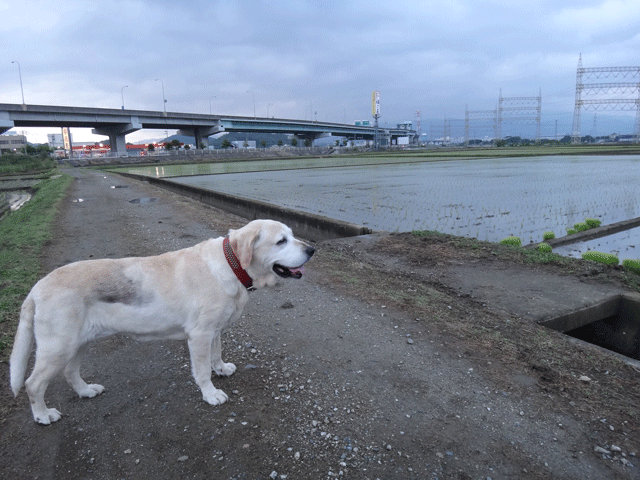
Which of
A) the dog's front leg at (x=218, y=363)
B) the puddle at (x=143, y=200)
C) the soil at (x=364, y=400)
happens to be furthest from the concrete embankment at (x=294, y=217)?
the dog's front leg at (x=218, y=363)

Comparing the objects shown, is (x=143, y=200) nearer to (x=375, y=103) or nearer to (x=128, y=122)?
(x=128, y=122)

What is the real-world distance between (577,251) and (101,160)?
86.2 metres

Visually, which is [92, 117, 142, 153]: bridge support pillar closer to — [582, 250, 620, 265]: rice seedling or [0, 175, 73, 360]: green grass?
[0, 175, 73, 360]: green grass

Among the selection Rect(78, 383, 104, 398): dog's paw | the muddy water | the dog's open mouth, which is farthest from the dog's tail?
the muddy water

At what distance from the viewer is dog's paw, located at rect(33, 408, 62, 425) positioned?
3332 mm

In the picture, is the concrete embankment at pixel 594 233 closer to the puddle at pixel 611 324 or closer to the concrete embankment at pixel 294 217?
the puddle at pixel 611 324

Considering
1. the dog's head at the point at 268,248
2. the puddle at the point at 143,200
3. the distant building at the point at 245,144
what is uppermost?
the distant building at the point at 245,144

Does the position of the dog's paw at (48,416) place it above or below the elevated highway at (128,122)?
below

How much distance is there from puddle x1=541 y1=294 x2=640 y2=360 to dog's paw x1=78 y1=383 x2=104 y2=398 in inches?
207

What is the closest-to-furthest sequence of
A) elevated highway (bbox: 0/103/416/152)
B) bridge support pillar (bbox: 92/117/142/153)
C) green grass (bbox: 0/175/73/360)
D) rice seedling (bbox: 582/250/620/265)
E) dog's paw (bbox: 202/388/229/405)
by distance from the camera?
dog's paw (bbox: 202/388/229/405) < green grass (bbox: 0/175/73/360) < rice seedling (bbox: 582/250/620/265) < elevated highway (bbox: 0/103/416/152) < bridge support pillar (bbox: 92/117/142/153)

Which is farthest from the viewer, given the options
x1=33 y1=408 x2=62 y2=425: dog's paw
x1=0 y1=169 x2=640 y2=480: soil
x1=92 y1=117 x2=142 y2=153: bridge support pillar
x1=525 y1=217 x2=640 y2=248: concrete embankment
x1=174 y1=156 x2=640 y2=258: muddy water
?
x1=92 y1=117 x2=142 y2=153: bridge support pillar

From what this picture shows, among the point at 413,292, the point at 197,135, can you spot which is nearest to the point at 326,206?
the point at 413,292

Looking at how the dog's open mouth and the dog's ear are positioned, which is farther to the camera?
the dog's open mouth

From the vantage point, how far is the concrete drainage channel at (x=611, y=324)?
5.40 m
